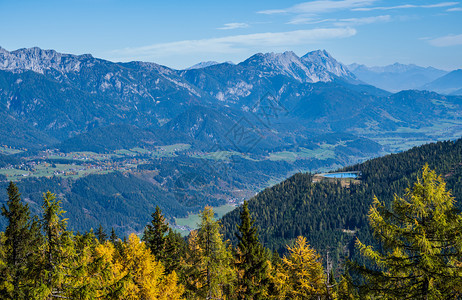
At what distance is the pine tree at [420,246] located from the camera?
2225 cm

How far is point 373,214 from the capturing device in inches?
945

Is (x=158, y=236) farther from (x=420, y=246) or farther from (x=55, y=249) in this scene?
(x=420, y=246)

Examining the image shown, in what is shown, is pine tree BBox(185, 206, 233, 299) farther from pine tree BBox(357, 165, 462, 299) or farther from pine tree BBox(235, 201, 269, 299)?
pine tree BBox(357, 165, 462, 299)

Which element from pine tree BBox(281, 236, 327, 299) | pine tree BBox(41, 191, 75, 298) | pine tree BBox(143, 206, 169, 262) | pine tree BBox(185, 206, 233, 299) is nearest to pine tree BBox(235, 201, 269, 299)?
pine tree BBox(185, 206, 233, 299)

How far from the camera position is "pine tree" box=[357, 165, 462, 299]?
2225 cm

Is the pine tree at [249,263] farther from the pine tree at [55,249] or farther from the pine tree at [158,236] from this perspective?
the pine tree at [55,249]

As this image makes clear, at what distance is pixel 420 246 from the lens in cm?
2258

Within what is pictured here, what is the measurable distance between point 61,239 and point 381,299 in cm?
2003

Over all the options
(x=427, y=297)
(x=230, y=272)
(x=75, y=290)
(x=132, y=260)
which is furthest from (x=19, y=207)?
(x=427, y=297)

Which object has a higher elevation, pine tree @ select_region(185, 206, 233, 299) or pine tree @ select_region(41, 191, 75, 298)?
pine tree @ select_region(41, 191, 75, 298)

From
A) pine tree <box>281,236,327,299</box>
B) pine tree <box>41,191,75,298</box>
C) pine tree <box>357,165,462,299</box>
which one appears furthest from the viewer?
pine tree <box>281,236,327,299</box>

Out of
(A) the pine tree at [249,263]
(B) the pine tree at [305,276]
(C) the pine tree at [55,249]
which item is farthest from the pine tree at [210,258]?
(C) the pine tree at [55,249]

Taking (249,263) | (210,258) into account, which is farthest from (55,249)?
(249,263)

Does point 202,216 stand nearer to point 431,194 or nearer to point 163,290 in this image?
point 163,290
